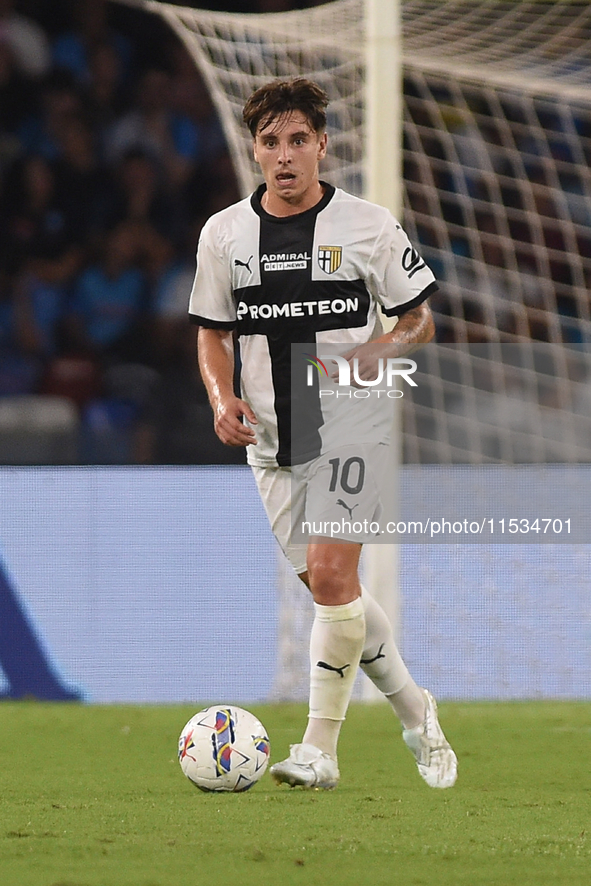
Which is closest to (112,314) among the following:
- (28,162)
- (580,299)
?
(28,162)

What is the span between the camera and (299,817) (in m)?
3.28

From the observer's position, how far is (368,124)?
269 inches

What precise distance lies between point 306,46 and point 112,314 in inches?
161

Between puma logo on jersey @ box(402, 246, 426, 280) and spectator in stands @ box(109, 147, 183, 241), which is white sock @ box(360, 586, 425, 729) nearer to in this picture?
puma logo on jersey @ box(402, 246, 426, 280)

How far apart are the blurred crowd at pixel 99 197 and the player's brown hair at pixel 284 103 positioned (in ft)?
20.5

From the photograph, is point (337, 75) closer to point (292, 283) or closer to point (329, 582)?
point (292, 283)

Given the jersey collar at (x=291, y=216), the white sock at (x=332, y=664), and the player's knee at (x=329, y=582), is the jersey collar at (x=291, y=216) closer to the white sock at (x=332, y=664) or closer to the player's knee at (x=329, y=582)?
the player's knee at (x=329, y=582)

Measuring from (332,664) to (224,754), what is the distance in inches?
14.9

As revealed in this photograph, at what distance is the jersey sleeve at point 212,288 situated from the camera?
13.2 feet

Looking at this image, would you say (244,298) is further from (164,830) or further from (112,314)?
(112,314)

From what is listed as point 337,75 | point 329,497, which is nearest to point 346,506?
point 329,497

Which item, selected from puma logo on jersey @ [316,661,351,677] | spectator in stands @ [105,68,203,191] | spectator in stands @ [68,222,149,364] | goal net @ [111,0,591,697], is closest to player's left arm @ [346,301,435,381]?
puma logo on jersey @ [316,661,351,677]

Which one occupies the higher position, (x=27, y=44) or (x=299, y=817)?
(x=299, y=817)

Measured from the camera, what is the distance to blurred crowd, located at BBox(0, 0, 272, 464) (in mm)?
10734
